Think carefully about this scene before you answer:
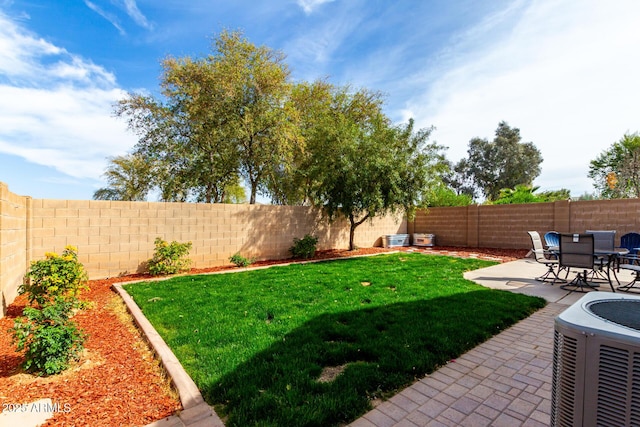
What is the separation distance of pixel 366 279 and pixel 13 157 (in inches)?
398

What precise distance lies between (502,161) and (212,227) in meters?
26.1

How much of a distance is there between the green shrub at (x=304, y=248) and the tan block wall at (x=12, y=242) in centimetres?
674

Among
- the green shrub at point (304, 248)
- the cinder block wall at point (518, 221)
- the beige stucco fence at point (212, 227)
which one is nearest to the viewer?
the beige stucco fence at point (212, 227)

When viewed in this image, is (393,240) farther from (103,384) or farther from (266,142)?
(103,384)

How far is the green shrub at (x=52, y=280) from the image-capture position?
14.9 feet

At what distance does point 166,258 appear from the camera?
7430 mm

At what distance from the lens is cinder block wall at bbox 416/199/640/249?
997cm

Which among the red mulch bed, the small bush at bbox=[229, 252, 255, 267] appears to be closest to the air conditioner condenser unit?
the red mulch bed

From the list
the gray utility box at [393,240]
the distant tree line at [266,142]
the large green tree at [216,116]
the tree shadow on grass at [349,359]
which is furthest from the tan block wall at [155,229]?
the tree shadow on grass at [349,359]

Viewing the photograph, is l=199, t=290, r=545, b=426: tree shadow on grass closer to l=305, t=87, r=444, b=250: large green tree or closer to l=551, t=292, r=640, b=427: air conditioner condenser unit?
l=551, t=292, r=640, b=427: air conditioner condenser unit

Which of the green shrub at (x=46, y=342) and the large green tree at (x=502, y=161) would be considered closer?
the green shrub at (x=46, y=342)

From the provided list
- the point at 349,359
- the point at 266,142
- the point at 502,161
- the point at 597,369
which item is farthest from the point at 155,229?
the point at 502,161

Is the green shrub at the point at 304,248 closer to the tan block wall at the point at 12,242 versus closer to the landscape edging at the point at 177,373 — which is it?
the landscape edging at the point at 177,373

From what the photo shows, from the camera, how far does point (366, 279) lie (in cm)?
673
